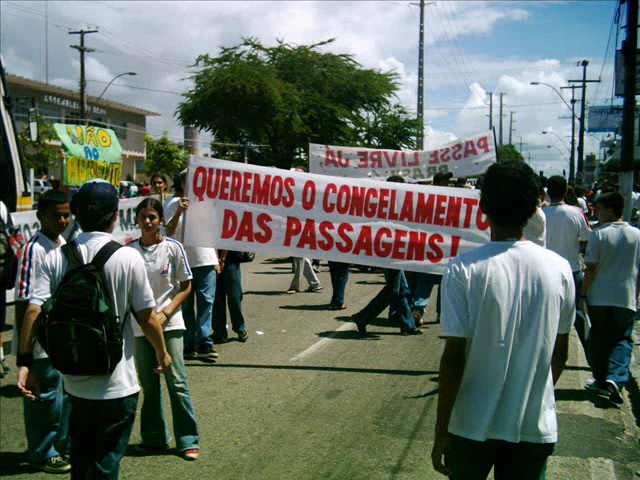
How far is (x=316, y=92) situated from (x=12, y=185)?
978 inches

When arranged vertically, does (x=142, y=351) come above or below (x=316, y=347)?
above

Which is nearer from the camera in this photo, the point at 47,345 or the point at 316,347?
the point at 47,345

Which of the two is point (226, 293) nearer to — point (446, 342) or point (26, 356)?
point (26, 356)

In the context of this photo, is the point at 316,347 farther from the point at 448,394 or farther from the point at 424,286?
the point at 448,394

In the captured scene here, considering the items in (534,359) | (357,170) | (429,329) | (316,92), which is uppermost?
(316,92)

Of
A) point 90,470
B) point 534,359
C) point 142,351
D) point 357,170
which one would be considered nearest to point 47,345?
point 90,470

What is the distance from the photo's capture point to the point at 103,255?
131 inches

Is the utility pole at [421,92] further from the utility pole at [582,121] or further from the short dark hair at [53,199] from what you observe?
the short dark hair at [53,199]

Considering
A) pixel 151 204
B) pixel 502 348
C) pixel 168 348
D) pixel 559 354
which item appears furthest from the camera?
pixel 151 204

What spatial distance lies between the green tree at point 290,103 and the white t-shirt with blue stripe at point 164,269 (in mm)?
26776

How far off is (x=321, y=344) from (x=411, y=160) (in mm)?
6764

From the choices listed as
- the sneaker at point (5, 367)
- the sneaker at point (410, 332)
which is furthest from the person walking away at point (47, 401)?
the sneaker at point (410, 332)

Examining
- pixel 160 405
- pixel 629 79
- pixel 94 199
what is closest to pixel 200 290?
pixel 160 405

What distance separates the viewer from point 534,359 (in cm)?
267
